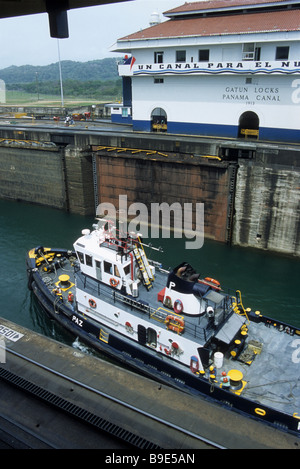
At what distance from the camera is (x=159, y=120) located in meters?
30.8

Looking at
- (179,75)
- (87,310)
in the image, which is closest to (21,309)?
(87,310)

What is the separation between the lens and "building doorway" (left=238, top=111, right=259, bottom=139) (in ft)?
89.6

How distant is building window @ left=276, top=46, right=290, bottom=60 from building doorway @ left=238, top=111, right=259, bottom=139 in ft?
14.8

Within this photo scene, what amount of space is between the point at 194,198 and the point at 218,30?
12.3m

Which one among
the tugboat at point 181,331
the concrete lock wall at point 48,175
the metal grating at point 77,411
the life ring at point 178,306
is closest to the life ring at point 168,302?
the tugboat at point 181,331

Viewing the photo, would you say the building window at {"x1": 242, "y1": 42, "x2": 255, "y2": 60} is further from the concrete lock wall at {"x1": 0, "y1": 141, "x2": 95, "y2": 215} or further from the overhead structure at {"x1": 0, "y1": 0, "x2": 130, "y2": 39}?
the overhead structure at {"x1": 0, "y1": 0, "x2": 130, "y2": 39}

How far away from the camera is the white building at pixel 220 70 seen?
79.8 ft

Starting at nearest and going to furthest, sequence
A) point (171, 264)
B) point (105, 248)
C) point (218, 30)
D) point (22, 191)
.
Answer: point (105, 248) → point (171, 264) → point (218, 30) → point (22, 191)

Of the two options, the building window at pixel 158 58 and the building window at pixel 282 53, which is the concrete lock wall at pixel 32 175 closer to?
the building window at pixel 158 58

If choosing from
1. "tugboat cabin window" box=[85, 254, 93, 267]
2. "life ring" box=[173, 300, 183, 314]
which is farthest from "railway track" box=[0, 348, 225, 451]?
"tugboat cabin window" box=[85, 254, 93, 267]

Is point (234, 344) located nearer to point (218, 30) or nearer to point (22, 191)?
point (218, 30)

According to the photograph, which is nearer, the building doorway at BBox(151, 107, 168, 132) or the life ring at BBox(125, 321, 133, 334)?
the life ring at BBox(125, 321, 133, 334)

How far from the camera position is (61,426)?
548 centimetres

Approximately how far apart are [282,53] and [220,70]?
4.11 meters
